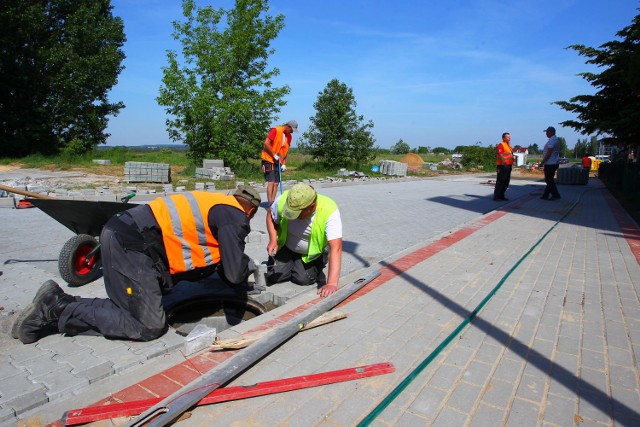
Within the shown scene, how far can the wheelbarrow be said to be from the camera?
3.76 meters

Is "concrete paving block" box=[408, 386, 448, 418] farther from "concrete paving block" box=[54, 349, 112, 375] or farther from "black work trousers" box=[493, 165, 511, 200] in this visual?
"black work trousers" box=[493, 165, 511, 200]

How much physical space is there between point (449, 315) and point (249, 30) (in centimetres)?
1634

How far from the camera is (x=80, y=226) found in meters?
4.16

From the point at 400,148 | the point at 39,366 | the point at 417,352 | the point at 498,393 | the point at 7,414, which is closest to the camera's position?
the point at 7,414

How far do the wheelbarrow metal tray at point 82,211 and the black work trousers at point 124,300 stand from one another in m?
0.76

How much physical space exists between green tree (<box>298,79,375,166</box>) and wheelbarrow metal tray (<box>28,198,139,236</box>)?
17838 mm

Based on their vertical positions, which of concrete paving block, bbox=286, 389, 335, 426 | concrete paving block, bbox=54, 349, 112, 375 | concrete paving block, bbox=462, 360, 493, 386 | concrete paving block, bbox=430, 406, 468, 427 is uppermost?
concrete paving block, bbox=462, 360, 493, 386

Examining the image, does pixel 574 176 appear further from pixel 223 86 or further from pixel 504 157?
pixel 223 86

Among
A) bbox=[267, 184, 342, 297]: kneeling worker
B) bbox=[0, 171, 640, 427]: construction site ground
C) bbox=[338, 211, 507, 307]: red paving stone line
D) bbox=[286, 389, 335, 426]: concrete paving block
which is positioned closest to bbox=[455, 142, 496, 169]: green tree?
bbox=[338, 211, 507, 307]: red paving stone line

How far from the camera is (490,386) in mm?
2377

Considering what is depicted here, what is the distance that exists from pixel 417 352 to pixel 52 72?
28.6 meters

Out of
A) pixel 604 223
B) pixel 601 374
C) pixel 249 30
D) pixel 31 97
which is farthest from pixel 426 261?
pixel 31 97

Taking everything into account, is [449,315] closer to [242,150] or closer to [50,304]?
[50,304]

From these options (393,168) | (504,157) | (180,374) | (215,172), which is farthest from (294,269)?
(393,168)
